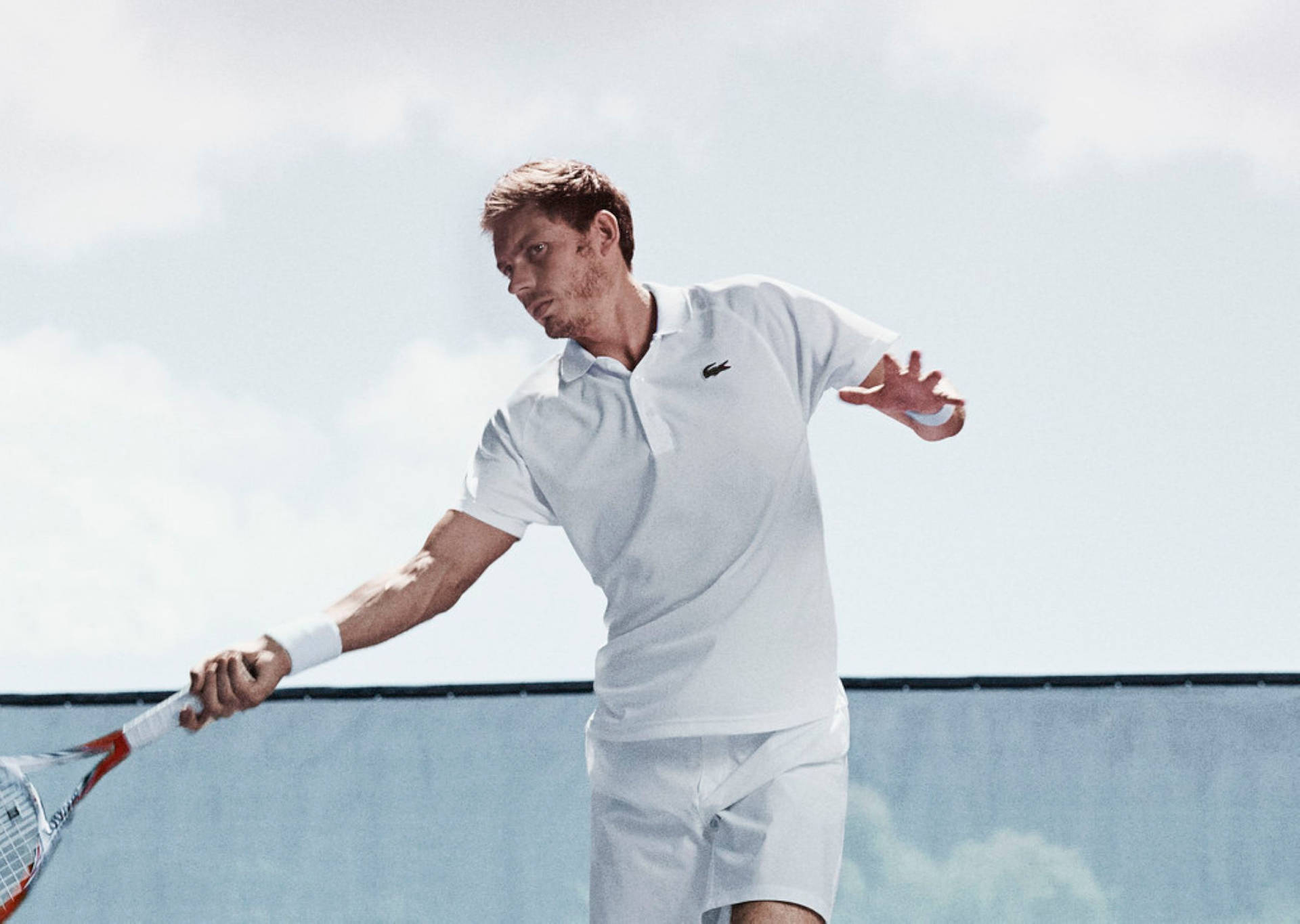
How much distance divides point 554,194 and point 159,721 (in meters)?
1.10

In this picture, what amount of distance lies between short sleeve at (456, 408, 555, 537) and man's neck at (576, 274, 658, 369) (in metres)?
0.21

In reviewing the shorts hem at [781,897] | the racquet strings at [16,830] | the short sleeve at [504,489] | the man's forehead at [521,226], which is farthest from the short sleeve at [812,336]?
the racquet strings at [16,830]

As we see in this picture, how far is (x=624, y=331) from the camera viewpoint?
2609mm

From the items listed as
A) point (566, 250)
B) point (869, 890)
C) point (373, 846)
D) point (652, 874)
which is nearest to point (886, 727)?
point (869, 890)

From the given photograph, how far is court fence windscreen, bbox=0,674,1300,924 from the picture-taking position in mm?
3996

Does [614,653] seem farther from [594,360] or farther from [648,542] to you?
[594,360]

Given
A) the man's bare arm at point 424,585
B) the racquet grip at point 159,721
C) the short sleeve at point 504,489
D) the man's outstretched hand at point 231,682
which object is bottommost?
the racquet grip at point 159,721

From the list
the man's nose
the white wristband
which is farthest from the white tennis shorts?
the man's nose

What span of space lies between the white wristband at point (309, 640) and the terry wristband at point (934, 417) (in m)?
1.08

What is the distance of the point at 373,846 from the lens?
405cm

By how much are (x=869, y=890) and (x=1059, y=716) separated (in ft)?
2.36

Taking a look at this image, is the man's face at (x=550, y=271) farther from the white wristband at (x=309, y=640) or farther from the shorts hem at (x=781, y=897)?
the shorts hem at (x=781, y=897)

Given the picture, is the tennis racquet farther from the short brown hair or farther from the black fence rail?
the black fence rail

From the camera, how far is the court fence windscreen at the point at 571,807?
3996mm
